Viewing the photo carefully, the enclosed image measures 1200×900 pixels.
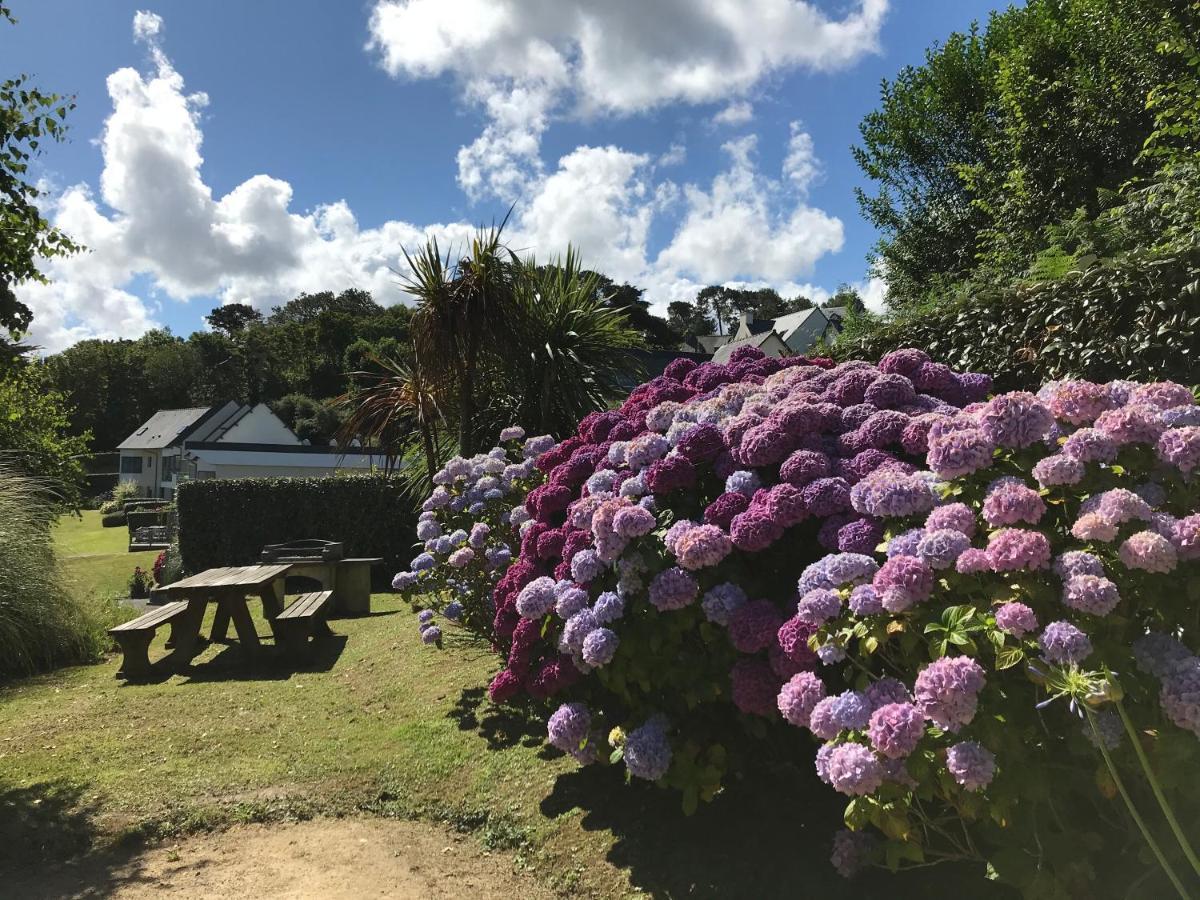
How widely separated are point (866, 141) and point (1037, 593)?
1422cm

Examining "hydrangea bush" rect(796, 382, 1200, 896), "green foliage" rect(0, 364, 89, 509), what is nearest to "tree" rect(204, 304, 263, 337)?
"green foliage" rect(0, 364, 89, 509)

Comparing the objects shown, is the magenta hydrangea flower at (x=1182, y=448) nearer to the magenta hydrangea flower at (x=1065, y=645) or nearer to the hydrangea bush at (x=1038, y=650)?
the hydrangea bush at (x=1038, y=650)

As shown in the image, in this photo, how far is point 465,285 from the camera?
24.2 ft

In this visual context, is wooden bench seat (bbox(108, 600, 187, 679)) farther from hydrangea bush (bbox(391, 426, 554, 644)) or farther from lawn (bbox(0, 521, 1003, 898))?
hydrangea bush (bbox(391, 426, 554, 644))

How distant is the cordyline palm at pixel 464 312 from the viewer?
7.42 metres

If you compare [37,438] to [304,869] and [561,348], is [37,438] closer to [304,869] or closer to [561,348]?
[561,348]

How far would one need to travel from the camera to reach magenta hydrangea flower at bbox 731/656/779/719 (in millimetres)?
2445

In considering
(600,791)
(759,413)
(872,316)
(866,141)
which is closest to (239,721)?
(600,791)

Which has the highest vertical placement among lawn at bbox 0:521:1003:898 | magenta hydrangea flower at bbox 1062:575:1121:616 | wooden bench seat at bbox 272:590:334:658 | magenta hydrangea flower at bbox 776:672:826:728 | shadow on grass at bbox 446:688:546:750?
magenta hydrangea flower at bbox 1062:575:1121:616

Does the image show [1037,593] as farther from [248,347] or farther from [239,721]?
[248,347]

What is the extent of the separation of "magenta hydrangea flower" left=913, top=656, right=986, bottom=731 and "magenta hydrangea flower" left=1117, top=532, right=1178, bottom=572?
422 millimetres

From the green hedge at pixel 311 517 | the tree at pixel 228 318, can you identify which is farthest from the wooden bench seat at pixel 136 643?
the tree at pixel 228 318

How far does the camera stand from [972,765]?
1.66 meters

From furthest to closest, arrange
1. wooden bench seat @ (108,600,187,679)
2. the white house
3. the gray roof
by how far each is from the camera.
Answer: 1. the gray roof
2. the white house
3. wooden bench seat @ (108,600,187,679)
